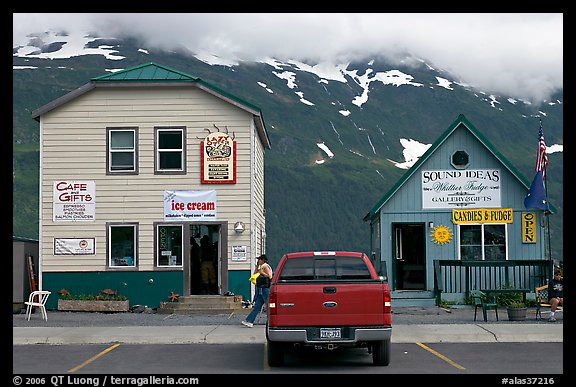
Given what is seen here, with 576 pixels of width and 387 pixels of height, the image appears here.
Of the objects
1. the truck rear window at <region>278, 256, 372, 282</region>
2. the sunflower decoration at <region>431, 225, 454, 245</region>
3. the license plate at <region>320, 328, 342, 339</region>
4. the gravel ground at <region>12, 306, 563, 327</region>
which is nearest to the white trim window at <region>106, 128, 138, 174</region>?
the gravel ground at <region>12, 306, 563, 327</region>

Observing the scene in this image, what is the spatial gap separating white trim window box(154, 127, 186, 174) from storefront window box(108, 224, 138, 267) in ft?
6.60

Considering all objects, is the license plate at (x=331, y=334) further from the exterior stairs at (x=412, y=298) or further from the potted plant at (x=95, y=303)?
the exterior stairs at (x=412, y=298)

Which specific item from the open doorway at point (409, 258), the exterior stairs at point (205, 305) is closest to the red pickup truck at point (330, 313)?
the exterior stairs at point (205, 305)

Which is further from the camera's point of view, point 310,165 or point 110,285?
point 310,165

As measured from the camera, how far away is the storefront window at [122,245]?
27.6 m

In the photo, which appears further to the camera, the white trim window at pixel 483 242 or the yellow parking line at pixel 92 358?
the white trim window at pixel 483 242

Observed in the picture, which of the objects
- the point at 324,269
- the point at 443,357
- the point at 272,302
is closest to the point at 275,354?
the point at 272,302

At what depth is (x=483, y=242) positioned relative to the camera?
28438mm

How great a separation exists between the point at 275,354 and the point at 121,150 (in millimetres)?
14897

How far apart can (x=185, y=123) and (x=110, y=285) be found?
543cm

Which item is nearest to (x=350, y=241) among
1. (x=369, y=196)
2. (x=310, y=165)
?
(x=369, y=196)

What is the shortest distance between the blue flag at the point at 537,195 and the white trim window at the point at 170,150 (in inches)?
420
